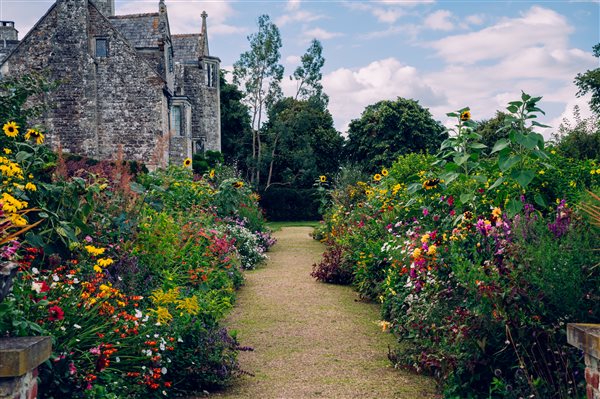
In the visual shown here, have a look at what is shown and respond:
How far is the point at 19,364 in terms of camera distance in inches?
120

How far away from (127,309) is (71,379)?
1.29 m

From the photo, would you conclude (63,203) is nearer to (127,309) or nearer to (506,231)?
(127,309)

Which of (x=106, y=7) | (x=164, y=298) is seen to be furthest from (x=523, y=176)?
(x=106, y=7)

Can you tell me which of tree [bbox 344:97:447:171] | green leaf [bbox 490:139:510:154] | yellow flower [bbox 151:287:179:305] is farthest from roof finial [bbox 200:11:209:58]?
yellow flower [bbox 151:287:179:305]

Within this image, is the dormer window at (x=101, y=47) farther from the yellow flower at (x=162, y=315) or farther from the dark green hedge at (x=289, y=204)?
the yellow flower at (x=162, y=315)

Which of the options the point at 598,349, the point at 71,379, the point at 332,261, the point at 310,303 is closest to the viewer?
the point at 598,349

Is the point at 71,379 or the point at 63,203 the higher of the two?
the point at 63,203

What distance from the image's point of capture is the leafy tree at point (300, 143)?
3619 cm

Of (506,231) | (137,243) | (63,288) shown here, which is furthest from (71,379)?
(506,231)

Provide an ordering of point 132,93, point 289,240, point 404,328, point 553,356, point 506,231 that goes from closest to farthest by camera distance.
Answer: point 553,356
point 506,231
point 404,328
point 289,240
point 132,93

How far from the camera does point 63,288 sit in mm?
4816

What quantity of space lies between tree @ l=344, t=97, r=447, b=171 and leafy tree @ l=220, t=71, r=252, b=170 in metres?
7.25

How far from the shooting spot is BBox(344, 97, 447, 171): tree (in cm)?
3544

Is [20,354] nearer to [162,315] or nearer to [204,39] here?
[162,315]
